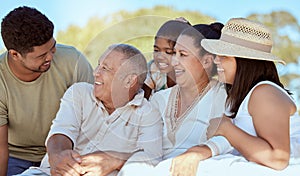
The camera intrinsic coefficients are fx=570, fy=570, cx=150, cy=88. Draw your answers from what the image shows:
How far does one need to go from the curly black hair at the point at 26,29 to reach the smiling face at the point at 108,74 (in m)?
0.51

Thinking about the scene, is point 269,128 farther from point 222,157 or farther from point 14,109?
point 14,109

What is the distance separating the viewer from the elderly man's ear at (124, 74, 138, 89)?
281 centimetres

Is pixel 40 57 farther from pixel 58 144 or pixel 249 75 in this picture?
→ pixel 249 75

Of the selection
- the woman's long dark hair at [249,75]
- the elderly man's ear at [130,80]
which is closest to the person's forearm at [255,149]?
the woman's long dark hair at [249,75]

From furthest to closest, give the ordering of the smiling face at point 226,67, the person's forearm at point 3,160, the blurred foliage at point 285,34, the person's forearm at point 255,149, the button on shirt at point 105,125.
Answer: the blurred foliage at point 285,34 → the person's forearm at point 3,160 → the button on shirt at point 105,125 → the smiling face at point 226,67 → the person's forearm at point 255,149

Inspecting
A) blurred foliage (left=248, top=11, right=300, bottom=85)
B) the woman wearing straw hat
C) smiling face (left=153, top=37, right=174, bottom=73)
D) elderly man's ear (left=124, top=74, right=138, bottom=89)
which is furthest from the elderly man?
blurred foliage (left=248, top=11, right=300, bottom=85)

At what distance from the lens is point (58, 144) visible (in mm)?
2693

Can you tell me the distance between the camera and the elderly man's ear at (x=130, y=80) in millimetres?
2814

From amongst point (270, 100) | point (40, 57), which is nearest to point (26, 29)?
point (40, 57)

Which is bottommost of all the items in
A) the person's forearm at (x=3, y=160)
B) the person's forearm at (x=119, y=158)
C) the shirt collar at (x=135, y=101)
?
the person's forearm at (x=3, y=160)

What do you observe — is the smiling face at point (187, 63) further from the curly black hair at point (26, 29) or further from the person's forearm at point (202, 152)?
the curly black hair at point (26, 29)

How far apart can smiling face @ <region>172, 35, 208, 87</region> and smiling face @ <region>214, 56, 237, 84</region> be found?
16cm

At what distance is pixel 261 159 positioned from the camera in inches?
93.2

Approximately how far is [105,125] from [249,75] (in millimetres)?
740
